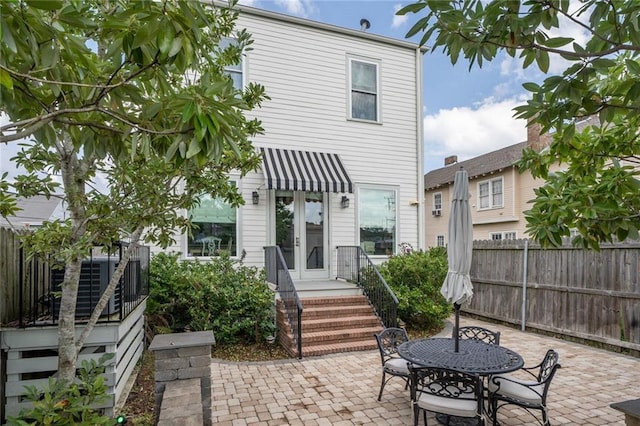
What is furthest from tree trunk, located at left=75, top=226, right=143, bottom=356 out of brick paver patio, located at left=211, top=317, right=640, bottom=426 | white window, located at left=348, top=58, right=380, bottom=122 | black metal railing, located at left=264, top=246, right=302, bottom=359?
white window, located at left=348, top=58, right=380, bottom=122

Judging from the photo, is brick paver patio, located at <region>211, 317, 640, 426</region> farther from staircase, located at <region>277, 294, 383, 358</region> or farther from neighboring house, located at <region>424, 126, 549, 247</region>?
neighboring house, located at <region>424, 126, 549, 247</region>

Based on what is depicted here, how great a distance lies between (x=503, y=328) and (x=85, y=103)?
9.72 m

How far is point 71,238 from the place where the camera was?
3596mm

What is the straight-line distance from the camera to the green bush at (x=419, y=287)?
8.27 meters

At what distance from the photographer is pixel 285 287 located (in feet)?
25.0

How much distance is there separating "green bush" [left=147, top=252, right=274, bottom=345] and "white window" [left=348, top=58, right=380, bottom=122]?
5.74 metres

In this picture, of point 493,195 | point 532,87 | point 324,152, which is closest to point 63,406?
point 532,87

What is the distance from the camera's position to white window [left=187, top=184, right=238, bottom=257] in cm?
889

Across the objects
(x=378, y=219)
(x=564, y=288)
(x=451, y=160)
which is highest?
(x=451, y=160)

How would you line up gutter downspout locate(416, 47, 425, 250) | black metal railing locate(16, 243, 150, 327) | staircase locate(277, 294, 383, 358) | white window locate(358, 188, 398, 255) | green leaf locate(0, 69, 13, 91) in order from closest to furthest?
green leaf locate(0, 69, 13, 91) < black metal railing locate(16, 243, 150, 327) < staircase locate(277, 294, 383, 358) < white window locate(358, 188, 398, 255) < gutter downspout locate(416, 47, 425, 250)

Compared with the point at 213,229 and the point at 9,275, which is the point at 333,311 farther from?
the point at 9,275

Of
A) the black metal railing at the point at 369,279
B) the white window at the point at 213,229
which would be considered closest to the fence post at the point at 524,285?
the black metal railing at the point at 369,279

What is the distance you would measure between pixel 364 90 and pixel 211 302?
7108 mm

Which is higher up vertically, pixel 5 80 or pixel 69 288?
pixel 5 80
